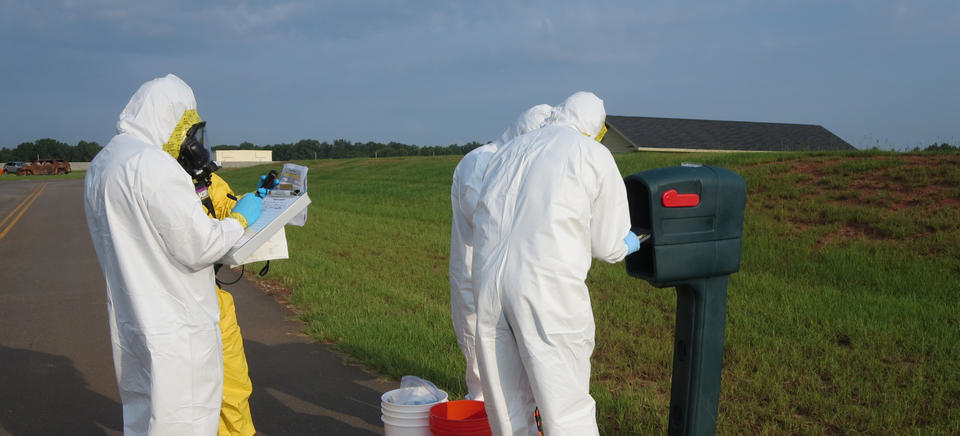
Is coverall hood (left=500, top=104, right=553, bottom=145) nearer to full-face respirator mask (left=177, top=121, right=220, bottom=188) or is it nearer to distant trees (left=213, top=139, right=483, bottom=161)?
full-face respirator mask (left=177, top=121, right=220, bottom=188)

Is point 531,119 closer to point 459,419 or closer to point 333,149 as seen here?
point 459,419

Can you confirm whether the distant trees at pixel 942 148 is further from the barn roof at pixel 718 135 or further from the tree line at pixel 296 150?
Result: the tree line at pixel 296 150

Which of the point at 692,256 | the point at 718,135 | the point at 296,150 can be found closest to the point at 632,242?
the point at 692,256

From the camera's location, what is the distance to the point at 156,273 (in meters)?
2.93

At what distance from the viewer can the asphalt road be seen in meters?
4.62

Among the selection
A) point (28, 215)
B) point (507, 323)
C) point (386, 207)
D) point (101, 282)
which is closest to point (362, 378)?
point (507, 323)

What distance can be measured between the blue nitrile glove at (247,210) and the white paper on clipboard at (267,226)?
26 mm

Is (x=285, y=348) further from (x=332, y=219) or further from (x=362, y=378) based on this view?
(x=332, y=219)

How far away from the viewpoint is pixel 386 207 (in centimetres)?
1928

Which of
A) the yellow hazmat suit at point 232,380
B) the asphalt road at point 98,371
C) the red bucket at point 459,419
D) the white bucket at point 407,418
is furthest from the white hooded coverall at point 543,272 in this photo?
the asphalt road at point 98,371

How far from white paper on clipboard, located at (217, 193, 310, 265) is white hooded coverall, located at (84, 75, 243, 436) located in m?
0.12

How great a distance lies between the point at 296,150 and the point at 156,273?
89324 mm

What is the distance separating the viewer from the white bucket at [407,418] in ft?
10.9

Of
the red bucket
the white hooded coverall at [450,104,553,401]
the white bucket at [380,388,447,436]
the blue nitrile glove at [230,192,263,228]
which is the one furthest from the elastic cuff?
the white hooded coverall at [450,104,553,401]
